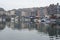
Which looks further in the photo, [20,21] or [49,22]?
[20,21]

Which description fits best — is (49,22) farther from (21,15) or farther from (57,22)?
(21,15)

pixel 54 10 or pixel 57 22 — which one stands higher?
pixel 54 10

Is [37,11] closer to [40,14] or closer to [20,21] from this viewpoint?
[40,14]

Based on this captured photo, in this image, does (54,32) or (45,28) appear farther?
(45,28)

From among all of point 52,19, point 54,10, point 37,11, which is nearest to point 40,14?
point 37,11

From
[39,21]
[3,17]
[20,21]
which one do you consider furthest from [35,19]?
[3,17]

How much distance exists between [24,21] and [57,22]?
5525 millimetres

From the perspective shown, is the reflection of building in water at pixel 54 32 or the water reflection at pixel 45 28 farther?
the water reflection at pixel 45 28

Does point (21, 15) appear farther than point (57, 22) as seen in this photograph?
Yes

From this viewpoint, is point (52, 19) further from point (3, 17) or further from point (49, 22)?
point (3, 17)

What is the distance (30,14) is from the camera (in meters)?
26.2

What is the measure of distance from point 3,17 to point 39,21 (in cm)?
492

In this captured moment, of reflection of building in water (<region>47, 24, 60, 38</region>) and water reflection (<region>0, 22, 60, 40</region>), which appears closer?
reflection of building in water (<region>47, 24, 60, 38</region>)

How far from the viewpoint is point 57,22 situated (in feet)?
74.9
